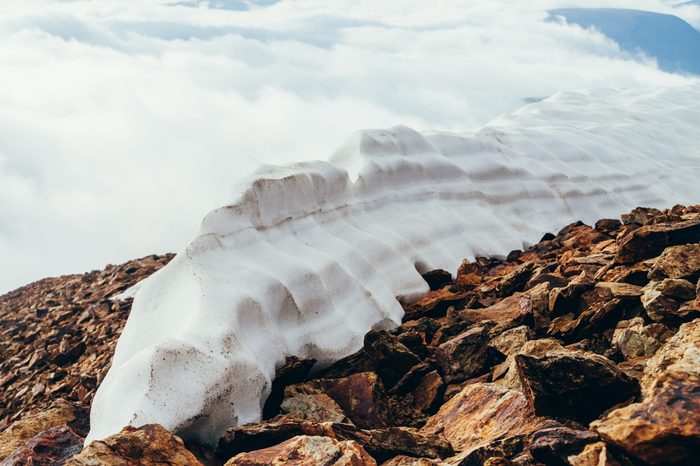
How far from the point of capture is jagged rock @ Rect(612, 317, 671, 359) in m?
4.36

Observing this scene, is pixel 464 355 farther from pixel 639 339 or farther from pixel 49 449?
pixel 49 449

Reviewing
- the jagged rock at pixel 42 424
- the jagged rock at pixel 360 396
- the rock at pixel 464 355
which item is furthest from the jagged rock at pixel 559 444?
the jagged rock at pixel 42 424

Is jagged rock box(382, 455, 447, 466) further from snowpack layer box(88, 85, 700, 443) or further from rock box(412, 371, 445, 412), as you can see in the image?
snowpack layer box(88, 85, 700, 443)

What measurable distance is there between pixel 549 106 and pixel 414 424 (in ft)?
45.4

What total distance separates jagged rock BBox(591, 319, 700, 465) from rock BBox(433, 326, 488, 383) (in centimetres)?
201

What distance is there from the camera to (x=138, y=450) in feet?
12.2

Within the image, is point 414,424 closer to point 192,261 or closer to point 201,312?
point 201,312

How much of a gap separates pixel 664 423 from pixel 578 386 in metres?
0.76

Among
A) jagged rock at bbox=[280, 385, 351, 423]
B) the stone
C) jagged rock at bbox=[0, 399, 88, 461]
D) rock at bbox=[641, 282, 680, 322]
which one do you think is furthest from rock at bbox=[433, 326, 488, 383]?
jagged rock at bbox=[0, 399, 88, 461]

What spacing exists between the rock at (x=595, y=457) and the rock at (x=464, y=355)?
1973mm

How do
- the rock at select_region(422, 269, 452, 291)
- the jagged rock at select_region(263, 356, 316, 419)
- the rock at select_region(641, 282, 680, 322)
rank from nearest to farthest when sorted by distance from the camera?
the rock at select_region(641, 282, 680, 322)
the jagged rock at select_region(263, 356, 316, 419)
the rock at select_region(422, 269, 452, 291)

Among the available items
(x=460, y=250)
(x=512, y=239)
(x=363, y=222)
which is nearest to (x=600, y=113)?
(x=512, y=239)

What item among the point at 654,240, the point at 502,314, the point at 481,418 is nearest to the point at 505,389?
the point at 481,418

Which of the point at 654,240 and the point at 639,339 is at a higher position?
the point at 654,240
